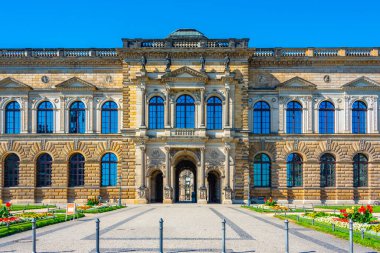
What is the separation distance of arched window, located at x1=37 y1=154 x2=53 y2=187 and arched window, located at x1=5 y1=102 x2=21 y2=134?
13.1ft

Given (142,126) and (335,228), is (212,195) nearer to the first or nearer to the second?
(142,126)

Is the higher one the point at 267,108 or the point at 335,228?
the point at 267,108

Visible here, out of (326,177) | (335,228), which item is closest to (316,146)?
(326,177)

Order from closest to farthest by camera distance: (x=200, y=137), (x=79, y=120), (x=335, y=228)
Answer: (x=335, y=228) < (x=200, y=137) < (x=79, y=120)

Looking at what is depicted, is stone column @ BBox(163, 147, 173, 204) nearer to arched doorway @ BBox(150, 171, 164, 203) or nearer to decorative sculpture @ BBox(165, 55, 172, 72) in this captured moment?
arched doorway @ BBox(150, 171, 164, 203)

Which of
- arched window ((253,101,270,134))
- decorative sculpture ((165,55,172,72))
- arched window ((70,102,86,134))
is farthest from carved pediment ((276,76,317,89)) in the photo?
arched window ((70,102,86,134))

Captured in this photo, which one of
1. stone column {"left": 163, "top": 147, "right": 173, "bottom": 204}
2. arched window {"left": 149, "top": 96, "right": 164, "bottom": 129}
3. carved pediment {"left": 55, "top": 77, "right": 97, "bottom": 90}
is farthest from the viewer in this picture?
carved pediment {"left": 55, "top": 77, "right": 97, "bottom": 90}

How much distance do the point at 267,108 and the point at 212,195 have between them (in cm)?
1196

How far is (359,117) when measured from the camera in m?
58.6

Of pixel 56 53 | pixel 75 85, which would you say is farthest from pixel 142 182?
pixel 56 53

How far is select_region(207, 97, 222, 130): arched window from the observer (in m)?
57.3

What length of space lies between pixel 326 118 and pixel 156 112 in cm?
1827

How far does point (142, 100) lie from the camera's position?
187ft

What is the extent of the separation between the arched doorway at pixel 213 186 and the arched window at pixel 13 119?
21.6 m
